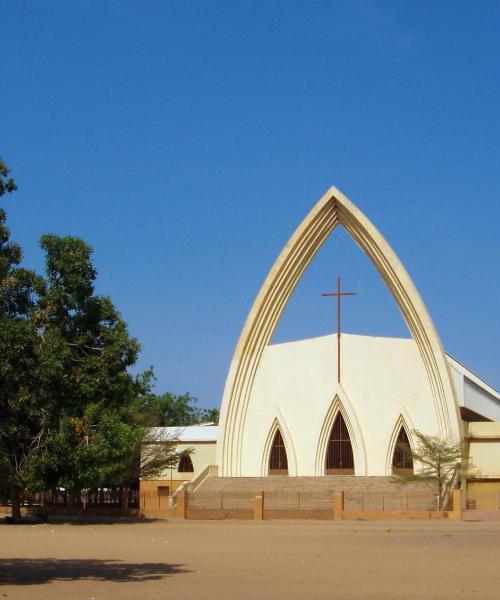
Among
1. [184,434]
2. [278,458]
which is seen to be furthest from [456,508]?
[184,434]

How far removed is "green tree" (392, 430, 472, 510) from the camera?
39625mm

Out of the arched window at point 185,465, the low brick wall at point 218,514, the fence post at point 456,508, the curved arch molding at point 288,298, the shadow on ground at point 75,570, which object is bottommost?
the shadow on ground at point 75,570

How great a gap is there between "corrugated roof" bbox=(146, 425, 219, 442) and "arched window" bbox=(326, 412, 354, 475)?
7323 mm

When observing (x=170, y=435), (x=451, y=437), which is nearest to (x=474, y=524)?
(x=451, y=437)

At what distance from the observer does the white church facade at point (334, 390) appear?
44625 millimetres

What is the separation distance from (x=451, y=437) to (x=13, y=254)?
30382 millimetres

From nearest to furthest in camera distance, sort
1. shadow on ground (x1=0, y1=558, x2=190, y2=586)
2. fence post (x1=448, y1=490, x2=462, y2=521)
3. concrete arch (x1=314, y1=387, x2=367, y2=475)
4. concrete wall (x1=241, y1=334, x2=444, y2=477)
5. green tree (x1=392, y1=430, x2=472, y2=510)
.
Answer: shadow on ground (x1=0, y1=558, x2=190, y2=586) → fence post (x1=448, y1=490, x2=462, y2=521) → green tree (x1=392, y1=430, x2=472, y2=510) → concrete wall (x1=241, y1=334, x2=444, y2=477) → concrete arch (x1=314, y1=387, x2=367, y2=475)

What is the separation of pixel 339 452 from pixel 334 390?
2.96m

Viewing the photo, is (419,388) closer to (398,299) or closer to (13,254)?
(398,299)

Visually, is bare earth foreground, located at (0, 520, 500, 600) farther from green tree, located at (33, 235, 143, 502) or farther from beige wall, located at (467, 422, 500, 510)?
beige wall, located at (467, 422, 500, 510)

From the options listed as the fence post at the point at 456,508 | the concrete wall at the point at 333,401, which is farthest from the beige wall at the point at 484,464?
the fence post at the point at 456,508

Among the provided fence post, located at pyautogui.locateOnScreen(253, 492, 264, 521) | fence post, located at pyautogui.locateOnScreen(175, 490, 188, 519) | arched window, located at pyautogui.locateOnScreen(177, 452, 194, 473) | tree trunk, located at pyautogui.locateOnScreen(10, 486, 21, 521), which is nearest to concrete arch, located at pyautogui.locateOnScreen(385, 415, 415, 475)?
fence post, located at pyautogui.locateOnScreen(253, 492, 264, 521)

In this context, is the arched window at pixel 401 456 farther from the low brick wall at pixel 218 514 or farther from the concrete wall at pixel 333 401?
the low brick wall at pixel 218 514

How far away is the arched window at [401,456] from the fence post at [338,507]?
948 cm
